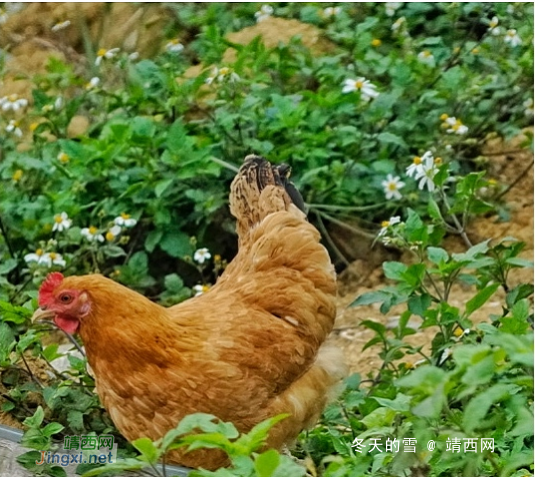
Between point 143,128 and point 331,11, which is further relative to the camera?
point 331,11

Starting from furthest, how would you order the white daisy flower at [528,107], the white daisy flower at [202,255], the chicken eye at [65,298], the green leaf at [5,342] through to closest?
1. the white daisy flower at [528,107]
2. the white daisy flower at [202,255]
3. the green leaf at [5,342]
4. the chicken eye at [65,298]

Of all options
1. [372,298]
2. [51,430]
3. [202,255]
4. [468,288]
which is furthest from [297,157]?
[51,430]

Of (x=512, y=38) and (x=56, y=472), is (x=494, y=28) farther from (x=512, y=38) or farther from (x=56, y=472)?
(x=56, y=472)

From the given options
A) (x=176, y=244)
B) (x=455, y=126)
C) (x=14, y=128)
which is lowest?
(x=176, y=244)

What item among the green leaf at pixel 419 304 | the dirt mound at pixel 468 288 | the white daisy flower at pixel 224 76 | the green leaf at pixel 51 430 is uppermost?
the green leaf at pixel 51 430

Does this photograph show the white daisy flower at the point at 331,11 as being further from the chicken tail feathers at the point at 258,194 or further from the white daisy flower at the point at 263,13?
the chicken tail feathers at the point at 258,194

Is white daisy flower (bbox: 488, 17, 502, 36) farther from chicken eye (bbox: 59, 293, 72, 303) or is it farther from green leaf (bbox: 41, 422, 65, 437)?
green leaf (bbox: 41, 422, 65, 437)

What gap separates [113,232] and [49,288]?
1369 millimetres

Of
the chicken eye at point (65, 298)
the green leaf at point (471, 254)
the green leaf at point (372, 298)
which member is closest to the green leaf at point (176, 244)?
the green leaf at point (372, 298)

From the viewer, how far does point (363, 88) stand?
4223 millimetres

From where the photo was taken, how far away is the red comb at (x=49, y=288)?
2379mm

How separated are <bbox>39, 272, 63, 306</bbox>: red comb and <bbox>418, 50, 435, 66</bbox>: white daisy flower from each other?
106 inches

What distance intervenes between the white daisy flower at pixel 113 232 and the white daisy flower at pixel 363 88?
4.01 feet

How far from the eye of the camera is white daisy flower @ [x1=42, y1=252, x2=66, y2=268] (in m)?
3.52
